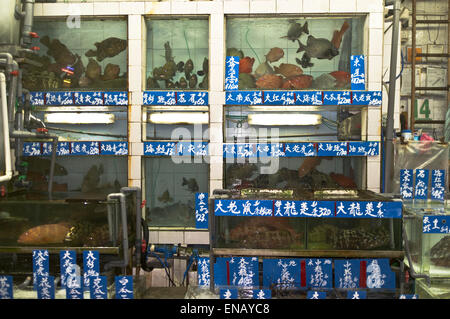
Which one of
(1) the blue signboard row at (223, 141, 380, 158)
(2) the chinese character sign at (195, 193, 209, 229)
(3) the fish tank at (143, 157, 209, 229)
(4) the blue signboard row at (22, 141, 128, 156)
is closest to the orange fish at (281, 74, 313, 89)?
(1) the blue signboard row at (223, 141, 380, 158)

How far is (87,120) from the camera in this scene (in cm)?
738

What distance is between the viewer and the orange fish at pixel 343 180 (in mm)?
7160

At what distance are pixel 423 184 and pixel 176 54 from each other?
15.6 feet

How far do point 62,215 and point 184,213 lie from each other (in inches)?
106

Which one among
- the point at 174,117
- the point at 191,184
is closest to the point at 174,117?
the point at 174,117

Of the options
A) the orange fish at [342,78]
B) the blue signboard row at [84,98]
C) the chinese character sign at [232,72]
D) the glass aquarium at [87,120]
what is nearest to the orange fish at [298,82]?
the orange fish at [342,78]

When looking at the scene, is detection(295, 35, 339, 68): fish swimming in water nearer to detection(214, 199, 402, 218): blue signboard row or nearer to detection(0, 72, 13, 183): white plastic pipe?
detection(214, 199, 402, 218): blue signboard row

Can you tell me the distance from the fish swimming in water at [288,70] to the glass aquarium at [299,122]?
24.8 inches

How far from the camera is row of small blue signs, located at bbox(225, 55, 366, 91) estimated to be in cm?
686

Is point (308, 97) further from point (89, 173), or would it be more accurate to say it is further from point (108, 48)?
point (89, 173)

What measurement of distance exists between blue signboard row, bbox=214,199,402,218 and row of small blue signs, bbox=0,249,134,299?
134 cm

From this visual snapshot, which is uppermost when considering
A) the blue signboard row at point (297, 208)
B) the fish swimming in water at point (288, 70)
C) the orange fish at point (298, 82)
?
the fish swimming in water at point (288, 70)

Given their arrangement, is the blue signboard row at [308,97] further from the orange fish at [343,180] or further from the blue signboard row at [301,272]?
the blue signboard row at [301,272]
